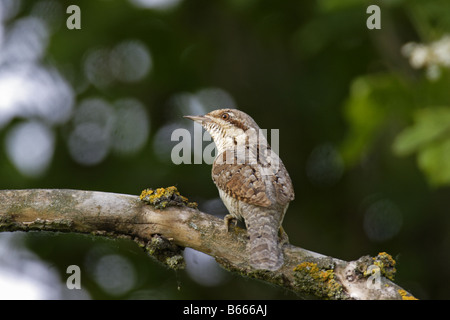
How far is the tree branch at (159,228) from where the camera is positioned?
4.02 m

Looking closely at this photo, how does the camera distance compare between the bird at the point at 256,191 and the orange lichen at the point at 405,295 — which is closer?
the orange lichen at the point at 405,295

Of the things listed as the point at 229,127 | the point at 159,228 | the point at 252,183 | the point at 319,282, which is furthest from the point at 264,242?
the point at 229,127

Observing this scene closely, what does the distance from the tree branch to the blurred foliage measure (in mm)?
3456

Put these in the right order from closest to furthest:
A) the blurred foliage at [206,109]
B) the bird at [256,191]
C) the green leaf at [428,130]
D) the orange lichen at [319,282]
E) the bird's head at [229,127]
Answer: the orange lichen at [319,282]
the bird at [256,191]
the green leaf at [428,130]
the bird's head at [229,127]
the blurred foliage at [206,109]

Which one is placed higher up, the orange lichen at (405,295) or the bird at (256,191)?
the bird at (256,191)

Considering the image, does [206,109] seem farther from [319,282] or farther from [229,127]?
[319,282]

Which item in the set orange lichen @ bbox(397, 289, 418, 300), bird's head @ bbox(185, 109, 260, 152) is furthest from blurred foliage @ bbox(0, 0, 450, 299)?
orange lichen @ bbox(397, 289, 418, 300)

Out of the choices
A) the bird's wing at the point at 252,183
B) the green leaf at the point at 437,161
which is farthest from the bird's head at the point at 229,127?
the green leaf at the point at 437,161

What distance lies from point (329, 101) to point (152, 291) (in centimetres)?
360

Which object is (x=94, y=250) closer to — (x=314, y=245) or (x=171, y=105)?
(x=171, y=105)

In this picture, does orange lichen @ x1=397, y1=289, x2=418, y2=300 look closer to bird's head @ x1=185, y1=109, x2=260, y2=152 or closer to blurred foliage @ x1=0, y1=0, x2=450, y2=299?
bird's head @ x1=185, y1=109, x2=260, y2=152

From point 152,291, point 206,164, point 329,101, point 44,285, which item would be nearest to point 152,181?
point 206,164

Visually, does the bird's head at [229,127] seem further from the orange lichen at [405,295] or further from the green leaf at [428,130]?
the orange lichen at [405,295]

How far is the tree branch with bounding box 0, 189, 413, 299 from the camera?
13.2 feet
